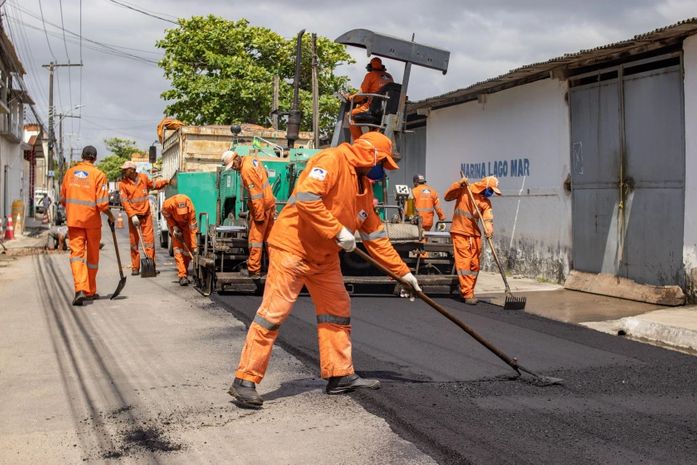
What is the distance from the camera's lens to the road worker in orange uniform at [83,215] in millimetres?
9383

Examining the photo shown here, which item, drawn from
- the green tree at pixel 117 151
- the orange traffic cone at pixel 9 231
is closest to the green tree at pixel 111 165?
the green tree at pixel 117 151

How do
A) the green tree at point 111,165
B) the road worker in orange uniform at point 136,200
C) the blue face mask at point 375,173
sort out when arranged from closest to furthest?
the blue face mask at point 375,173 < the road worker in orange uniform at point 136,200 < the green tree at point 111,165

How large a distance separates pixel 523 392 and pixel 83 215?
19.6 feet

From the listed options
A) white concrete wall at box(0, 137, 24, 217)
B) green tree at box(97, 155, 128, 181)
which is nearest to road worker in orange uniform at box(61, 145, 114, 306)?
white concrete wall at box(0, 137, 24, 217)

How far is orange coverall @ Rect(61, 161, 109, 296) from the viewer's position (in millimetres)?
9375

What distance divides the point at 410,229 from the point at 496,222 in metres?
4.58

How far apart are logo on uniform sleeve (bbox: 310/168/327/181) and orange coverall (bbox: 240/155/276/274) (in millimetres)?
5131

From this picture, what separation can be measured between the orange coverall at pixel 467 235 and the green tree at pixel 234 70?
20.6 m

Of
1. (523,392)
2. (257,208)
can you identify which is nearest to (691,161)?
(257,208)

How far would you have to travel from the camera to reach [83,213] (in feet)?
30.7

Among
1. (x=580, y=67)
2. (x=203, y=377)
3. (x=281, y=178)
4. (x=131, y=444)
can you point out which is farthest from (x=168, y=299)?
(x=580, y=67)

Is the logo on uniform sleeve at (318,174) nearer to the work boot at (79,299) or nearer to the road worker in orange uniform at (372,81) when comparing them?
the road worker in orange uniform at (372,81)

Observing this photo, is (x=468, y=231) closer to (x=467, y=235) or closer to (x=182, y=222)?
(x=467, y=235)

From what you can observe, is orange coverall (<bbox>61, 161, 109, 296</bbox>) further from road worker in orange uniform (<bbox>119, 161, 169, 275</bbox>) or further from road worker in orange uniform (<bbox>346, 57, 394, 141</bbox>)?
road worker in orange uniform (<bbox>346, 57, 394, 141</bbox>)
